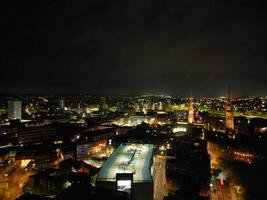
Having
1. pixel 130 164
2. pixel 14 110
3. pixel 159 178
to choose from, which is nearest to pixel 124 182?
pixel 130 164

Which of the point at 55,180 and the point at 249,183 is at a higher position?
the point at 55,180

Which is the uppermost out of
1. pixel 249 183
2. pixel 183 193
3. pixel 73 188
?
pixel 73 188

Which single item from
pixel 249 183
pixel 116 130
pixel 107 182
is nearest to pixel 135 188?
pixel 107 182

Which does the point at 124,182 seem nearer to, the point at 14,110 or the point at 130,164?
the point at 130,164

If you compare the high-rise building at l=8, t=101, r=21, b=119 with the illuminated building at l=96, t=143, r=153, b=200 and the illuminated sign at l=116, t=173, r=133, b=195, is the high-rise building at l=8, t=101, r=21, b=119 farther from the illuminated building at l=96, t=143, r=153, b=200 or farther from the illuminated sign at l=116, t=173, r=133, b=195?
the illuminated sign at l=116, t=173, r=133, b=195

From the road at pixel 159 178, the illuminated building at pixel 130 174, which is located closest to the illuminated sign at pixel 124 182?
the illuminated building at pixel 130 174

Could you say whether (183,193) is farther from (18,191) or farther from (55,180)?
(18,191)


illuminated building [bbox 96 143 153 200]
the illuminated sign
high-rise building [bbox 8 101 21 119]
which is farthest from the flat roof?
high-rise building [bbox 8 101 21 119]

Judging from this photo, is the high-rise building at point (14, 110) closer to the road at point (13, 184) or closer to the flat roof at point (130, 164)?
the road at point (13, 184)
